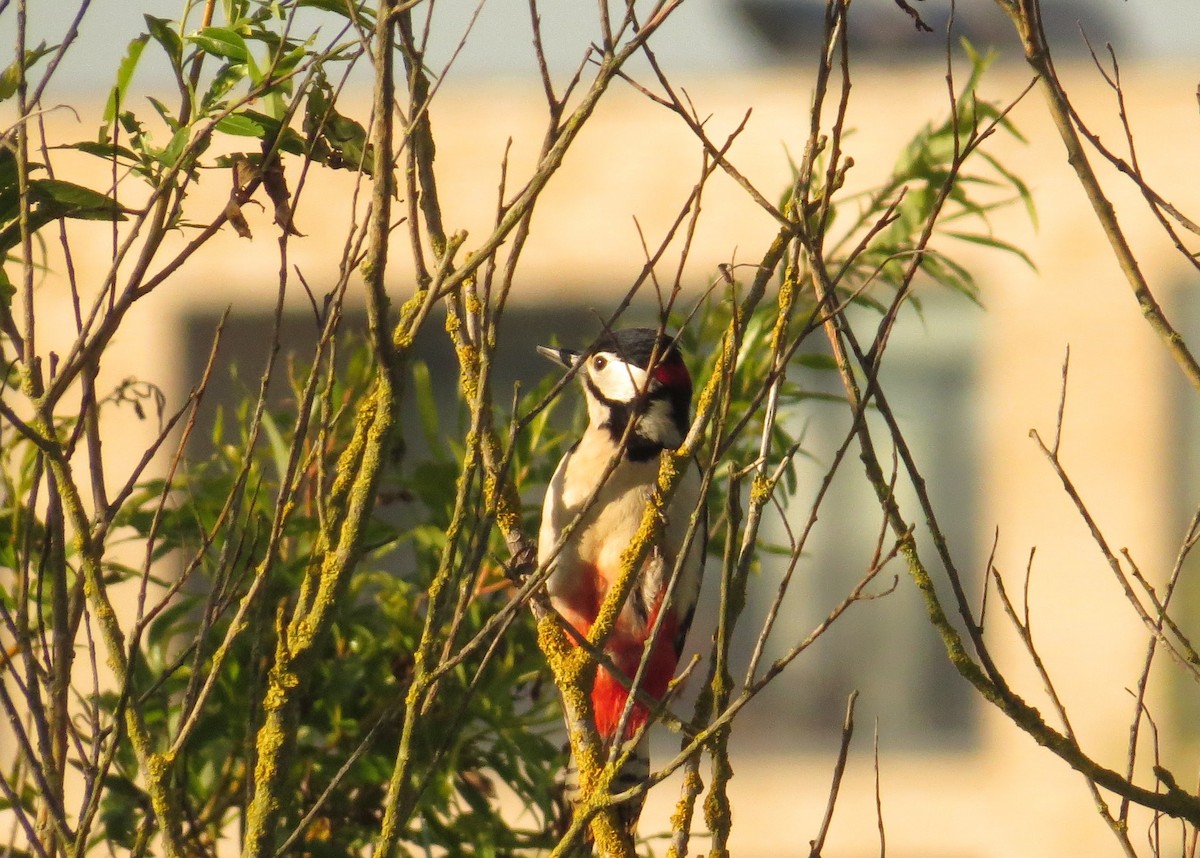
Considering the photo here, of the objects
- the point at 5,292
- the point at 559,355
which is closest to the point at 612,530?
the point at 559,355

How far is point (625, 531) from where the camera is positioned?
2977 mm

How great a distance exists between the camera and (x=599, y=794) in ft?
5.25

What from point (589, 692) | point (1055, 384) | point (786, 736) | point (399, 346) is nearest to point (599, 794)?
point (589, 692)

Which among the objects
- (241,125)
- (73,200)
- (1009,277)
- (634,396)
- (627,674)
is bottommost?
(627,674)

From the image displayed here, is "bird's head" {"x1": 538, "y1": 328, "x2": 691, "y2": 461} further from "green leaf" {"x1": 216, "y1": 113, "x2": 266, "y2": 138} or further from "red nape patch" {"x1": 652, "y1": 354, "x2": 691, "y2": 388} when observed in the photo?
"green leaf" {"x1": 216, "y1": 113, "x2": 266, "y2": 138}

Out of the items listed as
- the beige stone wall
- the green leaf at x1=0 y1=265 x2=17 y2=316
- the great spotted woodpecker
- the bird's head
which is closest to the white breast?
Answer: the great spotted woodpecker

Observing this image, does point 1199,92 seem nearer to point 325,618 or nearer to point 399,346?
point 399,346

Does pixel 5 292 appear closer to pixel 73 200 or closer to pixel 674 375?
pixel 73 200

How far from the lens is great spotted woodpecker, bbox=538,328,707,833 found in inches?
112

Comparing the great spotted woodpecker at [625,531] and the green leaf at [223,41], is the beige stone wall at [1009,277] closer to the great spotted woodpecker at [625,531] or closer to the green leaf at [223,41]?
the great spotted woodpecker at [625,531]

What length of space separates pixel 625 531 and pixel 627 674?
270mm

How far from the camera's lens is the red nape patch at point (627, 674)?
9.46 ft

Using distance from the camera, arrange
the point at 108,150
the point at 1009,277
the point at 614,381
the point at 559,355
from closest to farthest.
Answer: the point at 108,150 → the point at 559,355 → the point at 614,381 → the point at 1009,277

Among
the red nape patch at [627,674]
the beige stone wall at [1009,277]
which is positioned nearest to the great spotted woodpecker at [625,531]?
the red nape patch at [627,674]
